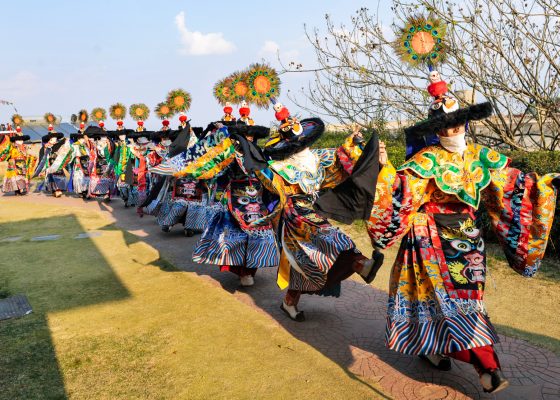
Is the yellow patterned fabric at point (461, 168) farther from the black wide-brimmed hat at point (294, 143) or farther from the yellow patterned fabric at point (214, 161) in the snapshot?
the yellow patterned fabric at point (214, 161)

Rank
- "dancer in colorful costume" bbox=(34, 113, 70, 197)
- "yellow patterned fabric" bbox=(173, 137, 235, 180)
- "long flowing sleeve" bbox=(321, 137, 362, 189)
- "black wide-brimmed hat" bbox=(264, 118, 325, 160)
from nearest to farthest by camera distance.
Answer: "long flowing sleeve" bbox=(321, 137, 362, 189)
"black wide-brimmed hat" bbox=(264, 118, 325, 160)
"yellow patterned fabric" bbox=(173, 137, 235, 180)
"dancer in colorful costume" bbox=(34, 113, 70, 197)

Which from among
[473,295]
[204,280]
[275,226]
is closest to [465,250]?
[473,295]

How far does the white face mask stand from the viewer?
10.9ft

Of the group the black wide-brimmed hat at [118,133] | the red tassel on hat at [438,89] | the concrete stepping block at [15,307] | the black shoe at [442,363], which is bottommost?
the concrete stepping block at [15,307]

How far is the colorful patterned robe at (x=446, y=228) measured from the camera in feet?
Result: 10.8

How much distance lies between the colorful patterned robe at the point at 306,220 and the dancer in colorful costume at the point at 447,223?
79cm

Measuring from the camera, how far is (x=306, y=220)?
14.5 feet

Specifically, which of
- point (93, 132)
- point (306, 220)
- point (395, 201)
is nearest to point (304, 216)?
point (306, 220)

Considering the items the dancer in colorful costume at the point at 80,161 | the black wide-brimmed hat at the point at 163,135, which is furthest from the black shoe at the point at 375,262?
the dancer in colorful costume at the point at 80,161

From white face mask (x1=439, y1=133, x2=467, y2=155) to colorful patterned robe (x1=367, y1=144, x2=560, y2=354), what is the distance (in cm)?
3

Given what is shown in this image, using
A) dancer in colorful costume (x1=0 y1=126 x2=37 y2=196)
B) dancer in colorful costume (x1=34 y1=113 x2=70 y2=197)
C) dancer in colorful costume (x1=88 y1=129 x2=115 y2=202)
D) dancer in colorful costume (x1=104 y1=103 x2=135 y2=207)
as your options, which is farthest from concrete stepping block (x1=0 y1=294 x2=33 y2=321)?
dancer in colorful costume (x1=0 y1=126 x2=37 y2=196)

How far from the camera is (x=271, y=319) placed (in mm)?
4812

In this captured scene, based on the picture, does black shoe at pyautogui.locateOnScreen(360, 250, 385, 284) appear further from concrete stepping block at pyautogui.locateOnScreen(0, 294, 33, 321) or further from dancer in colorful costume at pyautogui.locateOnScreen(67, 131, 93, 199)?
dancer in colorful costume at pyautogui.locateOnScreen(67, 131, 93, 199)

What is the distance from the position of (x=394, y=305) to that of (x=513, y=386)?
0.95 metres
